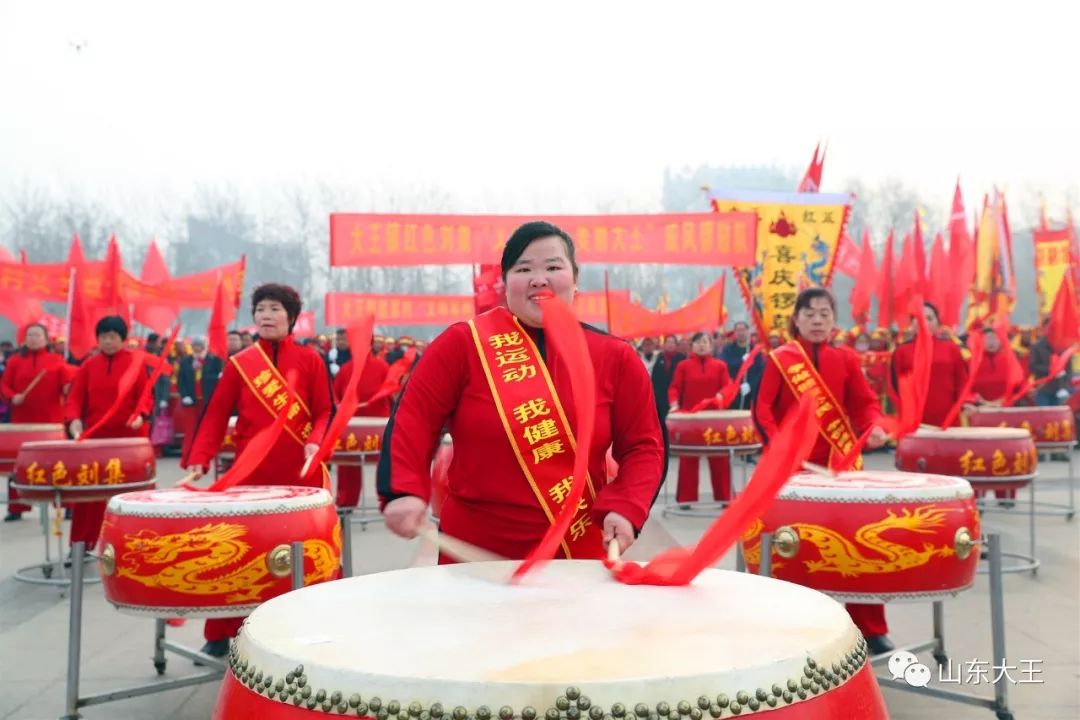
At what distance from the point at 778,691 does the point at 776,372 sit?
3465 mm

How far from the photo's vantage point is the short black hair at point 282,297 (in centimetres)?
418

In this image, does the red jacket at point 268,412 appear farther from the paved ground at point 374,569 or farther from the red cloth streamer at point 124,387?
the red cloth streamer at point 124,387

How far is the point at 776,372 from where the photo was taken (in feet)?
15.1

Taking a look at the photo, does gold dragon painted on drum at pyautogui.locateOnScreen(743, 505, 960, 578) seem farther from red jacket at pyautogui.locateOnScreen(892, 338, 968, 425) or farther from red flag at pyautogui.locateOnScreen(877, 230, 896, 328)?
red flag at pyautogui.locateOnScreen(877, 230, 896, 328)

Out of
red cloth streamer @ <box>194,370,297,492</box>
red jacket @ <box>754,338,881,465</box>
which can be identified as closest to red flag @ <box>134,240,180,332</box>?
red cloth streamer @ <box>194,370,297,492</box>

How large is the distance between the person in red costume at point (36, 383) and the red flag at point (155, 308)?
169 inches

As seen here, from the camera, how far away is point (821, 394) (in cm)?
448

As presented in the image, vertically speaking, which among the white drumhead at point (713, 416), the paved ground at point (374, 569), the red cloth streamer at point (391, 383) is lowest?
the paved ground at point (374, 569)

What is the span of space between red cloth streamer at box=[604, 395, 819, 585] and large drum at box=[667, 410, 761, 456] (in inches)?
257

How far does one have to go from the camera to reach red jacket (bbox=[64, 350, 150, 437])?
603 centimetres

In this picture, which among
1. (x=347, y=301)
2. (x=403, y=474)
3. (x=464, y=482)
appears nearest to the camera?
(x=403, y=474)

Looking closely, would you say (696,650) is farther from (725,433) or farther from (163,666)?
(725,433)

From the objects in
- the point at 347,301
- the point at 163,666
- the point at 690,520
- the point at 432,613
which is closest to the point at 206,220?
the point at 347,301

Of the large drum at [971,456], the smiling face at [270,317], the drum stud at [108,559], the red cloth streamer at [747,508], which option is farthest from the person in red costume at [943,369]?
the red cloth streamer at [747,508]
